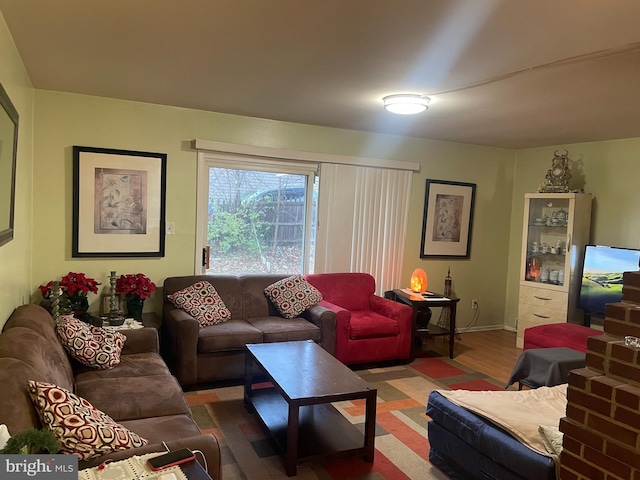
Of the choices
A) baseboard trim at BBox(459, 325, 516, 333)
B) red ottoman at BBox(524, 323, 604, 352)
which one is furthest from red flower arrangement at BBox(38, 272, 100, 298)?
baseboard trim at BBox(459, 325, 516, 333)

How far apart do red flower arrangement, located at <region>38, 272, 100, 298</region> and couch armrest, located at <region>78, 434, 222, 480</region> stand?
2.33 metres

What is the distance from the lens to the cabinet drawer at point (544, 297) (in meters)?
4.98

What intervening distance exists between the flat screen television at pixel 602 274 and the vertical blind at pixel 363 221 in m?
1.95

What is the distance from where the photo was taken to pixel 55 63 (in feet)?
9.92

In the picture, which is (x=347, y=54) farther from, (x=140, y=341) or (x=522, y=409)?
(x=140, y=341)

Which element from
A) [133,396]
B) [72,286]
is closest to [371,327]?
[133,396]

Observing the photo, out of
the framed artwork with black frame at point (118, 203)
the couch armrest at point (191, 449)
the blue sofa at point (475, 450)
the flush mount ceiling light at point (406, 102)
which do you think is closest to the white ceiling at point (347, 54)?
the flush mount ceiling light at point (406, 102)

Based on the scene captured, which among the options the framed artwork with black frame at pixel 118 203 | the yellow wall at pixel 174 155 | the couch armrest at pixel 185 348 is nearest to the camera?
the couch armrest at pixel 185 348

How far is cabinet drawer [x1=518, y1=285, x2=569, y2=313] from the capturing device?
4.98 meters

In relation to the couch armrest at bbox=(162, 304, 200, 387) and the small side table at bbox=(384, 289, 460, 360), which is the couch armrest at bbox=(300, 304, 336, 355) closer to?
the small side table at bbox=(384, 289, 460, 360)

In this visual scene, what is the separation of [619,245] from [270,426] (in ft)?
13.7

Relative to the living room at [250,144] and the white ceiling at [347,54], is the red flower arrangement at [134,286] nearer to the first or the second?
the living room at [250,144]

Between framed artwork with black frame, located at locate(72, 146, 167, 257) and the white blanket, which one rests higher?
framed artwork with black frame, located at locate(72, 146, 167, 257)

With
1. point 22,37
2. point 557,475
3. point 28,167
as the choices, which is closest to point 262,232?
point 28,167
